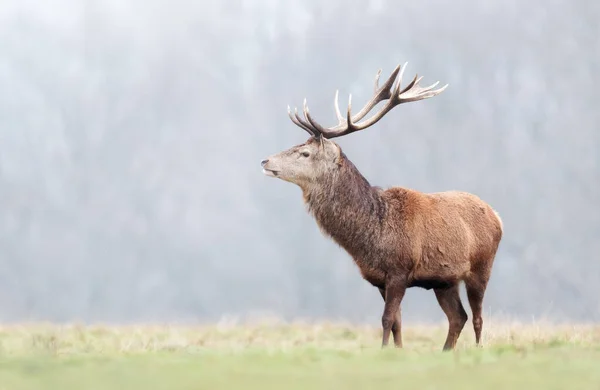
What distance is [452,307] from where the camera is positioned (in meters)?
12.3

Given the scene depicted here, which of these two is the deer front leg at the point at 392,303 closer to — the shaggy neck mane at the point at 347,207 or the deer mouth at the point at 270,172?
the shaggy neck mane at the point at 347,207

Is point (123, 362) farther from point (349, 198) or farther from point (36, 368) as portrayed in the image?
point (349, 198)

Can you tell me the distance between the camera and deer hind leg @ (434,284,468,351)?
12.2 m

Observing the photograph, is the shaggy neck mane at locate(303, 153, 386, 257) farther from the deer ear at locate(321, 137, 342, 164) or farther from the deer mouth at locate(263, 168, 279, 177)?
the deer mouth at locate(263, 168, 279, 177)

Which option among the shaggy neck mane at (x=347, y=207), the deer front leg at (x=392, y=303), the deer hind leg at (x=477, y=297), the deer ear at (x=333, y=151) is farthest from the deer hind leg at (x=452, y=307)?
the deer ear at (x=333, y=151)

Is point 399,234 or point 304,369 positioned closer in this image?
point 304,369

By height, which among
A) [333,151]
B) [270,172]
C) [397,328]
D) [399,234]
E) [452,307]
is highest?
[333,151]

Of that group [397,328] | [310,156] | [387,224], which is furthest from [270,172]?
[397,328]

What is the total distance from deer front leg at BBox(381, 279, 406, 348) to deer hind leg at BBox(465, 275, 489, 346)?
1797 millimetres

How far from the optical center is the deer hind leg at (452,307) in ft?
40.2

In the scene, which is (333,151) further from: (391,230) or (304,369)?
(304,369)

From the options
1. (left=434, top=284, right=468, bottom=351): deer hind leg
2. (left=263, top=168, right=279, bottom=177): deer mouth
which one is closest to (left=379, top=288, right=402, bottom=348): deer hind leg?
(left=434, top=284, right=468, bottom=351): deer hind leg

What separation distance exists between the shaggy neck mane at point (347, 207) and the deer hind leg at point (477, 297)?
196 centimetres

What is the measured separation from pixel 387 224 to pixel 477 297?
2126 mm
